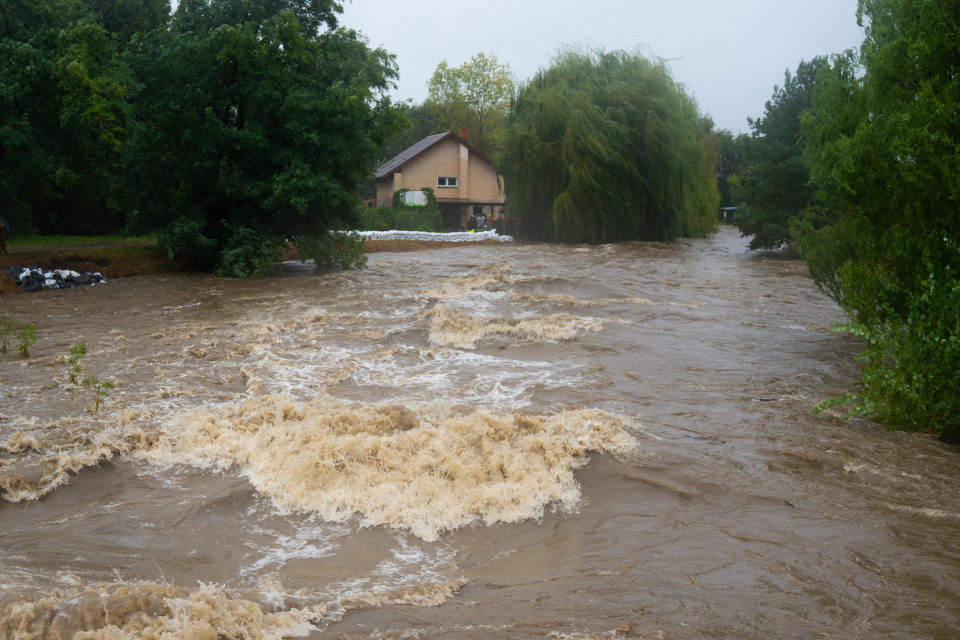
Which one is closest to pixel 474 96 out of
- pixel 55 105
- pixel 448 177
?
pixel 448 177

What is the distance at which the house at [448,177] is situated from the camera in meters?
53.3

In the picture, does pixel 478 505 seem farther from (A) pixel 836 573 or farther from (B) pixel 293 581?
(A) pixel 836 573

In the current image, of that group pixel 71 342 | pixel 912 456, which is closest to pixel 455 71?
pixel 71 342

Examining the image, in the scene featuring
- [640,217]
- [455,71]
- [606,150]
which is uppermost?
[455,71]

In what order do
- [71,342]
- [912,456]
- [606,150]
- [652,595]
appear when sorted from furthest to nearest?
[606,150] < [71,342] < [912,456] < [652,595]

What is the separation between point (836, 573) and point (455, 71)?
223ft

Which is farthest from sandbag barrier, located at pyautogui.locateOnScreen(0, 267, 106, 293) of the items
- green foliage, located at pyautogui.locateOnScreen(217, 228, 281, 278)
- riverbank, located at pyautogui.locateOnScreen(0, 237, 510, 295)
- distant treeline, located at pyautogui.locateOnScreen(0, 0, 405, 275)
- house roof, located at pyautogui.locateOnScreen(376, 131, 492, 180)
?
house roof, located at pyautogui.locateOnScreen(376, 131, 492, 180)

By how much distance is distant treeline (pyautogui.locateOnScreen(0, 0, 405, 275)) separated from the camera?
20.9 metres

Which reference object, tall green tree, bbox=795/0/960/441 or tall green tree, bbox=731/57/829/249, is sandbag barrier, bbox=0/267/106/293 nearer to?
tall green tree, bbox=795/0/960/441

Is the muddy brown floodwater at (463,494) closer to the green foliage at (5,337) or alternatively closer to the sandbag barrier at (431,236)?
the green foliage at (5,337)

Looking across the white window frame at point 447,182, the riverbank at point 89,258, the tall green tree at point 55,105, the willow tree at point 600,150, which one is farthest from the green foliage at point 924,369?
the white window frame at point 447,182

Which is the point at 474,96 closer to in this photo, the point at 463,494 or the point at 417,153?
the point at 417,153

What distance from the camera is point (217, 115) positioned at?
21969mm

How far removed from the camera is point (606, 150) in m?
30.8
